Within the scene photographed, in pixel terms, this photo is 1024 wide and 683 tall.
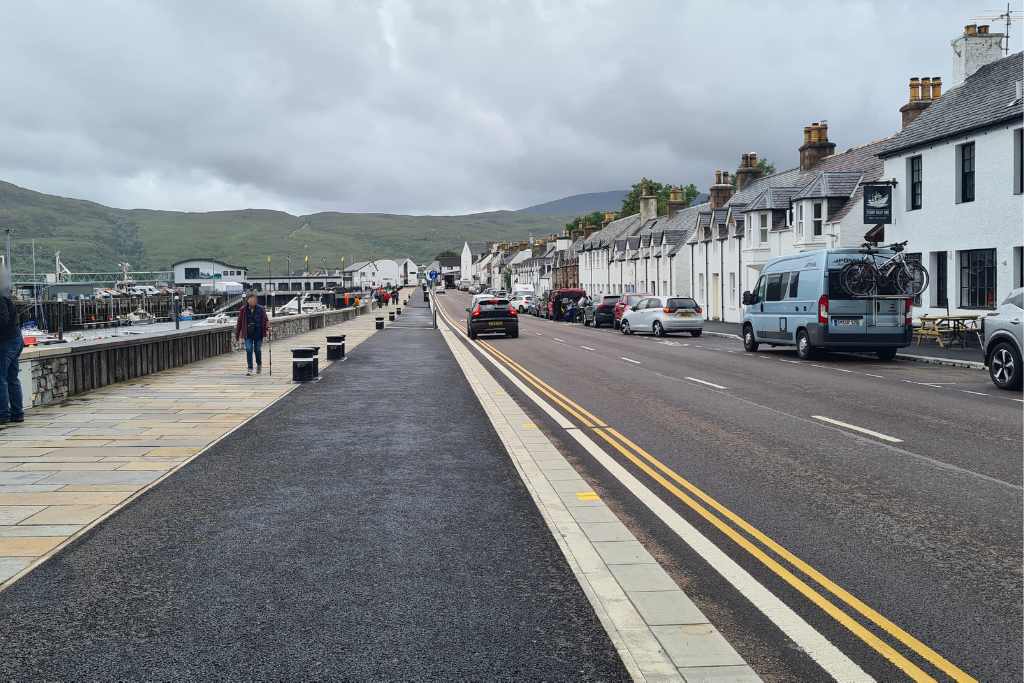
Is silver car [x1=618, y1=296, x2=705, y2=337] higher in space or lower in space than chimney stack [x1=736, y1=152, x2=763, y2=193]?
lower

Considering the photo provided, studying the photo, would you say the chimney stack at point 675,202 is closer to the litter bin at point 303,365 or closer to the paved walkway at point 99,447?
the litter bin at point 303,365

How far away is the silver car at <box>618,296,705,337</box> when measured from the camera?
3525 cm

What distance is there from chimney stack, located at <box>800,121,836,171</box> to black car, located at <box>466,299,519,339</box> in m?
21.4

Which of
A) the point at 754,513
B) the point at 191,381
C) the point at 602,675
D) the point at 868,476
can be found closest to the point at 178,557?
the point at 602,675

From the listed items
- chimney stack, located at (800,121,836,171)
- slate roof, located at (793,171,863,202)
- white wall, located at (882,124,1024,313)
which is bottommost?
white wall, located at (882,124,1024,313)

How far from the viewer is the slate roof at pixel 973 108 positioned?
25.4m

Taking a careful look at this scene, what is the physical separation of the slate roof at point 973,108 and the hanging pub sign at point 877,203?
139 centimetres

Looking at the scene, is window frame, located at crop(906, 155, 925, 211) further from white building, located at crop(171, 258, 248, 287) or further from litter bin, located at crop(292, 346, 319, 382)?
white building, located at crop(171, 258, 248, 287)

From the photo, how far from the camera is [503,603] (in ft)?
15.2

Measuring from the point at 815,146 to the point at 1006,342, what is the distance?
3336 centimetres

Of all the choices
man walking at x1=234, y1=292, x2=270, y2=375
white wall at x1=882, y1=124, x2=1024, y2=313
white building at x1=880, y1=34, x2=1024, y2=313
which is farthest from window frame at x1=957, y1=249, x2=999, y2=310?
man walking at x1=234, y1=292, x2=270, y2=375

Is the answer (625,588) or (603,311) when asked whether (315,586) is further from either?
(603,311)

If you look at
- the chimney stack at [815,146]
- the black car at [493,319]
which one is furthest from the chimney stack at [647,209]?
the black car at [493,319]

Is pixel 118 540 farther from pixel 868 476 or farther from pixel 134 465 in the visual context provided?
pixel 868 476
